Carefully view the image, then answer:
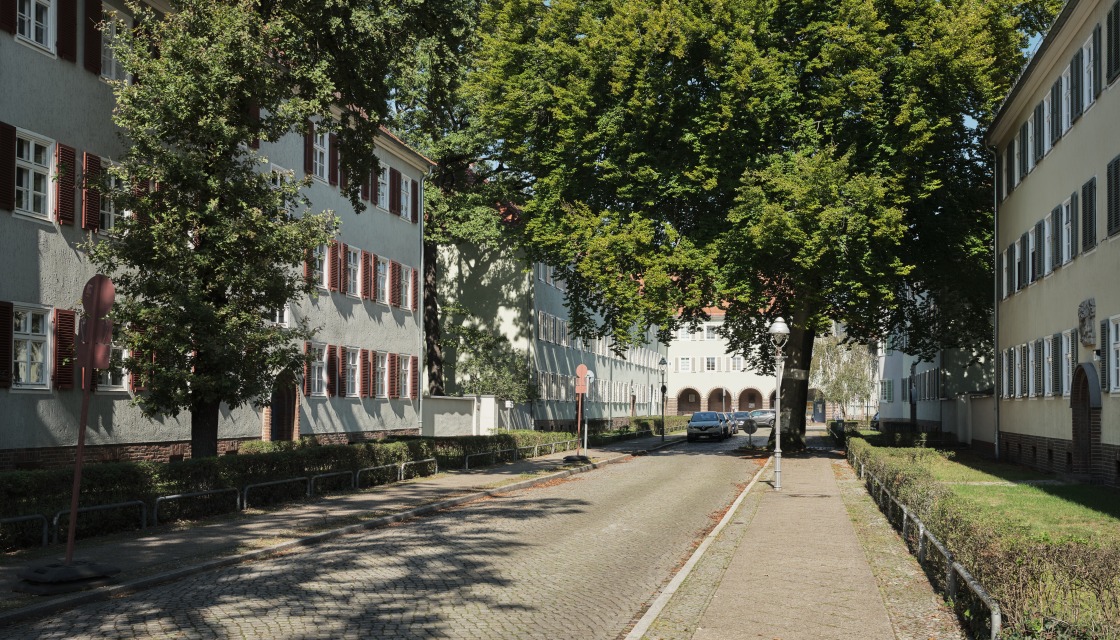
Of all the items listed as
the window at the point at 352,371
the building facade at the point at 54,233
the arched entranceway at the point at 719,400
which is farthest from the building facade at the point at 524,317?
the arched entranceway at the point at 719,400

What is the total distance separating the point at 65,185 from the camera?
72.6 ft

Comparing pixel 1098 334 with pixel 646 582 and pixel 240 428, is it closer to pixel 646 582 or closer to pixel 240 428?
pixel 646 582

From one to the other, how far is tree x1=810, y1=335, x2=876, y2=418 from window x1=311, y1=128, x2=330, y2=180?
227 ft

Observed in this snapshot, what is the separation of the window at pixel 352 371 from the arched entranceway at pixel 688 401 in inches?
3316

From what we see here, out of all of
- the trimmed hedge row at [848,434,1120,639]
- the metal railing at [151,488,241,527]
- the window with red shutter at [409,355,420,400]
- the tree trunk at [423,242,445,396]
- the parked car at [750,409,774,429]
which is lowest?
the parked car at [750,409,774,429]

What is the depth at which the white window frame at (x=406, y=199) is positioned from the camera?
4138 cm

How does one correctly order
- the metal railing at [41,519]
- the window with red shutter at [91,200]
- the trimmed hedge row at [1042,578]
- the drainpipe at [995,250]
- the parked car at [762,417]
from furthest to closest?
the parked car at [762,417], the drainpipe at [995,250], the window with red shutter at [91,200], the metal railing at [41,519], the trimmed hedge row at [1042,578]

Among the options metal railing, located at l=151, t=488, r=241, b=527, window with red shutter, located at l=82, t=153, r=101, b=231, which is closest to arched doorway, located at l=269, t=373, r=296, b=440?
window with red shutter, located at l=82, t=153, r=101, b=231

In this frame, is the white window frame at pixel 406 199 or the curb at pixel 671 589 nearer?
the curb at pixel 671 589

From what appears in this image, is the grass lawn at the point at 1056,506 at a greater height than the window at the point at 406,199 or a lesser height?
lesser

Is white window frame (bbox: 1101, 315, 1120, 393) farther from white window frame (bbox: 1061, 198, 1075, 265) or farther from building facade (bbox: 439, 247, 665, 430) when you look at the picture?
building facade (bbox: 439, 247, 665, 430)

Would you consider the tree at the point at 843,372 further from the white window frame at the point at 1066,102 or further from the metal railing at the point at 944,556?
the metal railing at the point at 944,556

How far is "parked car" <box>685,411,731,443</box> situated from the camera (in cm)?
6203

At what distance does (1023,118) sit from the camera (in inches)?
1312
